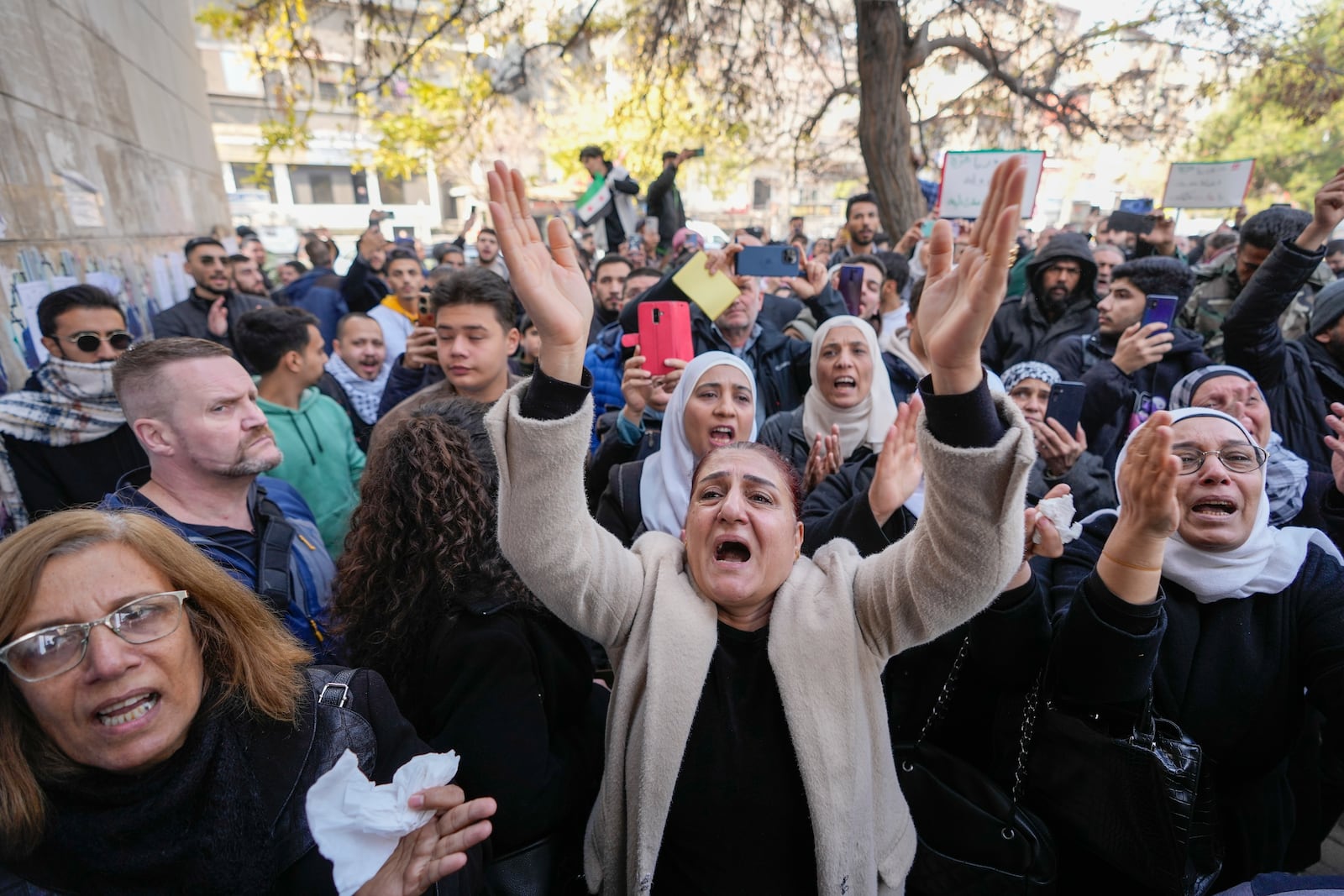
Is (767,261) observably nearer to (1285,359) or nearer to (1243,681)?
(1285,359)

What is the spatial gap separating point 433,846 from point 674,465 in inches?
56.7

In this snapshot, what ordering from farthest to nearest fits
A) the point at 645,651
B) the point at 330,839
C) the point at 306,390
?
1. the point at 306,390
2. the point at 645,651
3. the point at 330,839

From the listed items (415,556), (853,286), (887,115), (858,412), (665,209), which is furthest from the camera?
(665,209)

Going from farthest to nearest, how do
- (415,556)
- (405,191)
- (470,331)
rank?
(405,191), (470,331), (415,556)

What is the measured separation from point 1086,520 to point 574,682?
1.62m

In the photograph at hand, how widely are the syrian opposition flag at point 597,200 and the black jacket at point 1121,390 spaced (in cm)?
525

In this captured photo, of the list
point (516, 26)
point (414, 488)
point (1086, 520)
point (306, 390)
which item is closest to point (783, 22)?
point (516, 26)

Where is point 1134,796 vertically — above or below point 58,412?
below

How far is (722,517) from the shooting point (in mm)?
1580

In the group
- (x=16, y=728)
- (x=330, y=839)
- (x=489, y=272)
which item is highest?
(x=489, y=272)

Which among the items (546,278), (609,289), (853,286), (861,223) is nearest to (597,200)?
(609,289)

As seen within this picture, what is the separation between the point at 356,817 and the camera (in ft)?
3.63

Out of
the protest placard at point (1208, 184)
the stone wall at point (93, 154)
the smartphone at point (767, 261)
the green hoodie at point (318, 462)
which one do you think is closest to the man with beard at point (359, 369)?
the green hoodie at point (318, 462)

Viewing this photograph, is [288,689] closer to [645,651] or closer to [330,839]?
[330,839]
